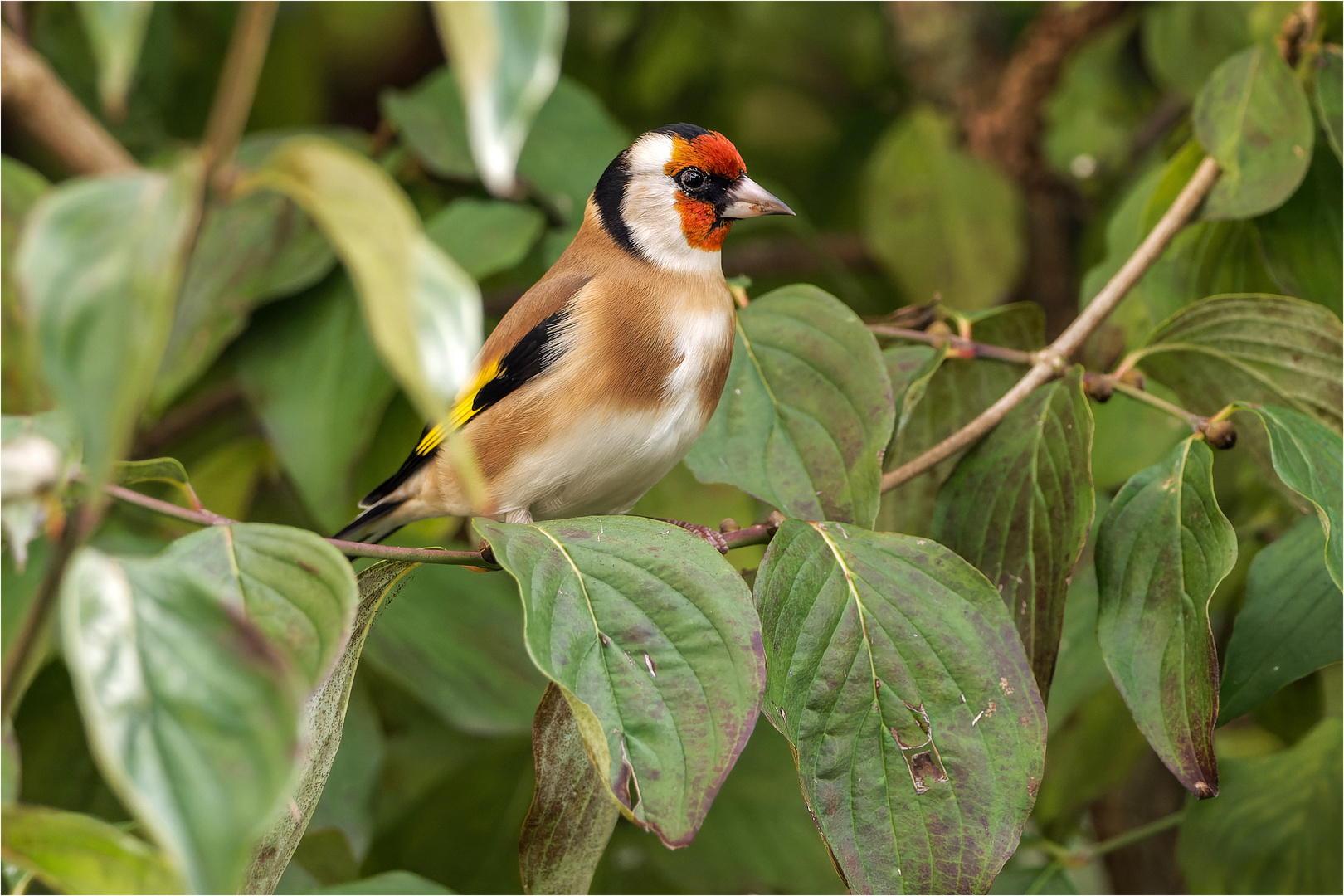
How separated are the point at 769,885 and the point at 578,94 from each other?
1.86m

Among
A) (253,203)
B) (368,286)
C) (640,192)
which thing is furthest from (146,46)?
(368,286)

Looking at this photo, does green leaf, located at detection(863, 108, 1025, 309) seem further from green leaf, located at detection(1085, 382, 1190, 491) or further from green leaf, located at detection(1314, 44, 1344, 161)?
green leaf, located at detection(1314, 44, 1344, 161)

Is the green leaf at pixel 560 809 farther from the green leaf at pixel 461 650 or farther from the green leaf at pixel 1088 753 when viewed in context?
the green leaf at pixel 1088 753

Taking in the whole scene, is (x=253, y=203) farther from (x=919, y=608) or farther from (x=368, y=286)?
(x=368, y=286)

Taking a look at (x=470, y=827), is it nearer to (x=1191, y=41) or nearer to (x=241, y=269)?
(x=241, y=269)

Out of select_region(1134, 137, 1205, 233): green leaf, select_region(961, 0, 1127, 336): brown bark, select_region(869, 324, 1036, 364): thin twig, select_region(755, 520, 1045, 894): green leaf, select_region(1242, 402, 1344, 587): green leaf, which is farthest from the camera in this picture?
select_region(961, 0, 1127, 336): brown bark

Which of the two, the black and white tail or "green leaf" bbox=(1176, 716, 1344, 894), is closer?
"green leaf" bbox=(1176, 716, 1344, 894)

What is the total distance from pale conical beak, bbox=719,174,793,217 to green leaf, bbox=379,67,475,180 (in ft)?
1.97

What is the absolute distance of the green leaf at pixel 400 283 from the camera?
0.56 m

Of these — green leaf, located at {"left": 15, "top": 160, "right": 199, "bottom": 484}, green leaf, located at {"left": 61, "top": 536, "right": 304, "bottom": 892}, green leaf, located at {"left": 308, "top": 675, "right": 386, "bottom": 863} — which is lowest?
green leaf, located at {"left": 308, "top": 675, "right": 386, "bottom": 863}

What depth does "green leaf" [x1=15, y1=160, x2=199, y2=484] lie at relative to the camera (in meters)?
0.55

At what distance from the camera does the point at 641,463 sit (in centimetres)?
179

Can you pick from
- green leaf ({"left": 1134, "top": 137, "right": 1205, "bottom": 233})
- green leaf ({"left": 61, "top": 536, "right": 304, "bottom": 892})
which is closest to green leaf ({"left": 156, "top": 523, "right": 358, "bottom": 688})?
green leaf ({"left": 61, "top": 536, "right": 304, "bottom": 892})

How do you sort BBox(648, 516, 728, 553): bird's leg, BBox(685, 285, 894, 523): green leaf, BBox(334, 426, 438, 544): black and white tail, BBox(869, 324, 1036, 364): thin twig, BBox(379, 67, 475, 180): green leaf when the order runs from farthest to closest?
BBox(379, 67, 475, 180): green leaf < BBox(334, 426, 438, 544): black and white tail < BBox(869, 324, 1036, 364): thin twig < BBox(685, 285, 894, 523): green leaf < BBox(648, 516, 728, 553): bird's leg
